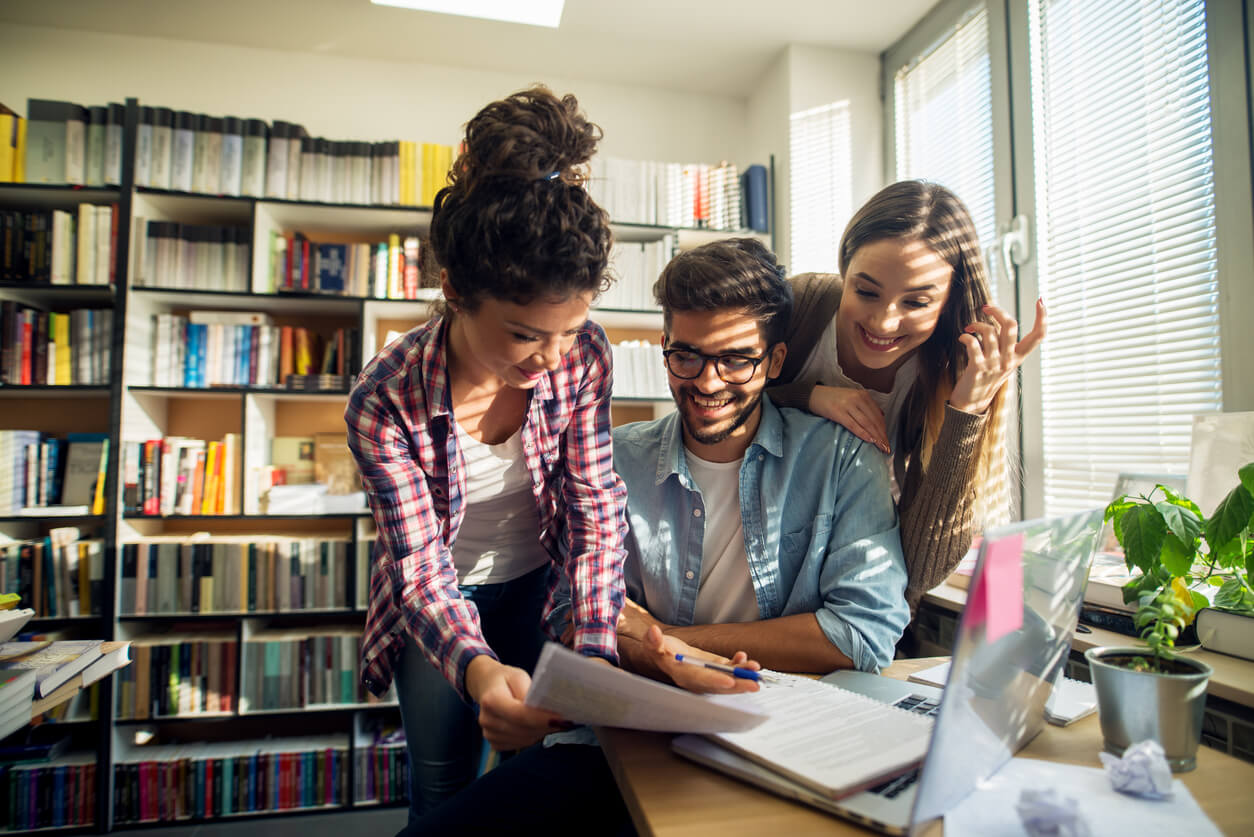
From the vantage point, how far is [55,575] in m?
2.47

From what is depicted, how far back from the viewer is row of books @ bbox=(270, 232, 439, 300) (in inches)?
107

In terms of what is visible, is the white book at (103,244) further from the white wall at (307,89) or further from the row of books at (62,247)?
the white wall at (307,89)

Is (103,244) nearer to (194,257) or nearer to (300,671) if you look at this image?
(194,257)

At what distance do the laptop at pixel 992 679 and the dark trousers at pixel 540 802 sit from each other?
0.29 meters

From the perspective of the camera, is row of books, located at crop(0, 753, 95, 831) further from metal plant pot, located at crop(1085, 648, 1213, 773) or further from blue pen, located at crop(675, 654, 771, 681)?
metal plant pot, located at crop(1085, 648, 1213, 773)

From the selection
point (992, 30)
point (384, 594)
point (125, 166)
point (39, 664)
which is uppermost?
point (992, 30)

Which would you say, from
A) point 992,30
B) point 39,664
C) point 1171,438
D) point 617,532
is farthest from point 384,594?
point 992,30

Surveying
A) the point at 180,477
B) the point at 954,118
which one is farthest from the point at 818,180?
the point at 180,477

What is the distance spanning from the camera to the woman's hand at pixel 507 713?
0.81m

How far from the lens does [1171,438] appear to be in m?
1.78

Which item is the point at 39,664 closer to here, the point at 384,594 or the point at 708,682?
the point at 384,594

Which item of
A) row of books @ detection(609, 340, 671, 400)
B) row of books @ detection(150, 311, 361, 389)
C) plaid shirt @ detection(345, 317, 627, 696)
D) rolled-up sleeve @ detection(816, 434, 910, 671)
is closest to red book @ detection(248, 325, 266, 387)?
row of books @ detection(150, 311, 361, 389)

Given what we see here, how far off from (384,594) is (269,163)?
2194 mm

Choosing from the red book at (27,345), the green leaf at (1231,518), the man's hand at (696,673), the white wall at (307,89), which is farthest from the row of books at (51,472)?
the green leaf at (1231,518)
